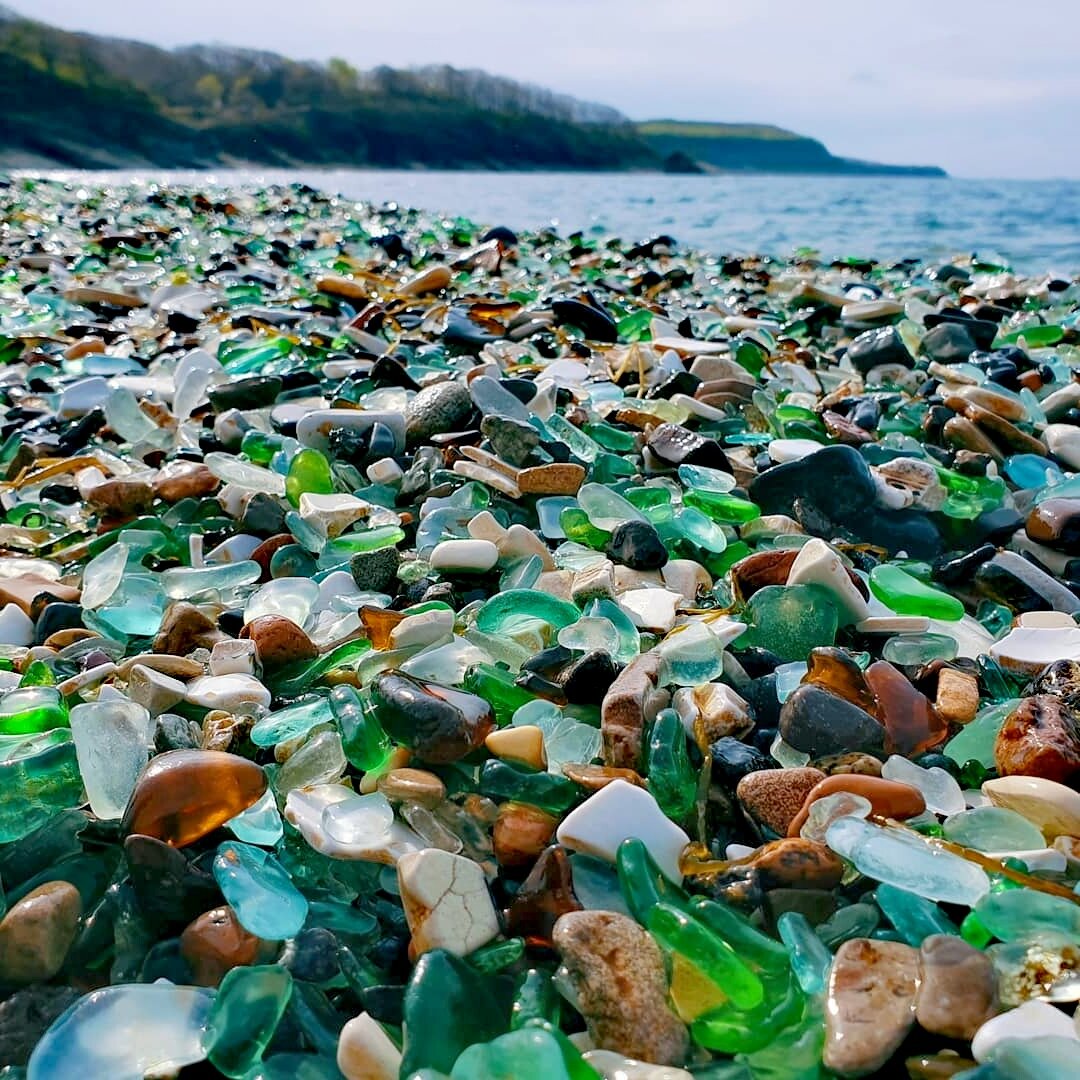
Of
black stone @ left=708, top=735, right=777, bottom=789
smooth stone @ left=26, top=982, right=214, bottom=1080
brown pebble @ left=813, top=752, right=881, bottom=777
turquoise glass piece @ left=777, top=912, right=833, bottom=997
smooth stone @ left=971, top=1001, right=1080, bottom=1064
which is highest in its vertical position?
brown pebble @ left=813, top=752, right=881, bottom=777

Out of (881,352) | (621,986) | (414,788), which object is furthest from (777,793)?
(881,352)

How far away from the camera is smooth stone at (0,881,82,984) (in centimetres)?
97

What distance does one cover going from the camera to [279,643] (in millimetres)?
1442

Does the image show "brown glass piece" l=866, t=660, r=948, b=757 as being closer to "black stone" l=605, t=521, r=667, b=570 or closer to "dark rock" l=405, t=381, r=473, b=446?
"black stone" l=605, t=521, r=667, b=570

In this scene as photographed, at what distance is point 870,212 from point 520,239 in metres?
11.9

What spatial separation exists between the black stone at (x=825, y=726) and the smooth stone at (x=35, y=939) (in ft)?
2.69

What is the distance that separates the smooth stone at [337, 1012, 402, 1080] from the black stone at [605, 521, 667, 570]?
93 centimetres

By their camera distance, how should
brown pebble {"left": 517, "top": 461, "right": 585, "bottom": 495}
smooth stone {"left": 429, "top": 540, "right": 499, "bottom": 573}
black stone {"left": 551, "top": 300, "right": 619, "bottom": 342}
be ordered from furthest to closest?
black stone {"left": 551, "top": 300, "right": 619, "bottom": 342} < brown pebble {"left": 517, "top": 461, "right": 585, "bottom": 495} < smooth stone {"left": 429, "top": 540, "right": 499, "bottom": 573}

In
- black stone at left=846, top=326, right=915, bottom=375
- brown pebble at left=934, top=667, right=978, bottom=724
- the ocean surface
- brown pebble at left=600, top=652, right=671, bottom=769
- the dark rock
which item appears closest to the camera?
brown pebble at left=600, top=652, right=671, bottom=769

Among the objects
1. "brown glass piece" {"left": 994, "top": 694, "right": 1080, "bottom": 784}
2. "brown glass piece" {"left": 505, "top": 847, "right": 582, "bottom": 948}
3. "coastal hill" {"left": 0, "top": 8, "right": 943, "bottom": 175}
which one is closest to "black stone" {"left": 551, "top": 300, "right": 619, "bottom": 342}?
"brown glass piece" {"left": 994, "top": 694, "right": 1080, "bottom": 784}

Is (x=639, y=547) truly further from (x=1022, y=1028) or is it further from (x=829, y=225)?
(x=829, y=225)

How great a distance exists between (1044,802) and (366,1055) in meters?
0.75

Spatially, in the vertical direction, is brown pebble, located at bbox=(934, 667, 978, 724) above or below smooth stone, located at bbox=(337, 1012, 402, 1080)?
above

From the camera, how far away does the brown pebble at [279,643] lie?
1.44 metres
